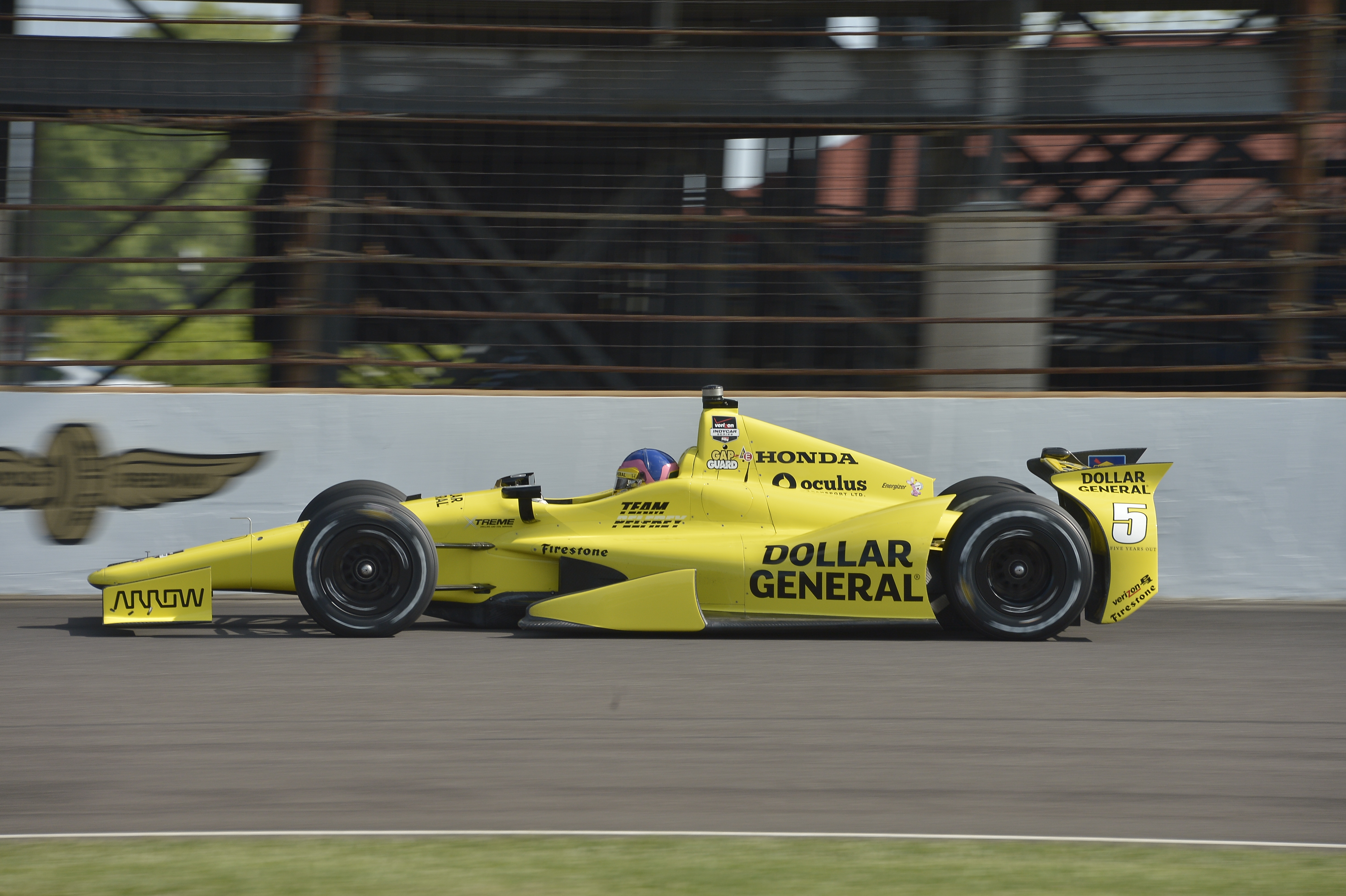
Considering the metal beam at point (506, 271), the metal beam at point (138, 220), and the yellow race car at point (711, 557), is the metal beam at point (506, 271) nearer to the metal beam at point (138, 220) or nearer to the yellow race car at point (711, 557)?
the metal beam at point (138, 220)

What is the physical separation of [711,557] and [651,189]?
18.1 feet

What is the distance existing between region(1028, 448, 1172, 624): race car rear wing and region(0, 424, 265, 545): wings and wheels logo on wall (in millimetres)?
5138

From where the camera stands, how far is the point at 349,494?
291 inches

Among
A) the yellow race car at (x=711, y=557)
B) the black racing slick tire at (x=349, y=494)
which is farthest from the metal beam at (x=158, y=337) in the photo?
the yellow race car at (x=711, y=557)

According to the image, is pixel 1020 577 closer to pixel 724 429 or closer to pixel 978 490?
pixel 978 490

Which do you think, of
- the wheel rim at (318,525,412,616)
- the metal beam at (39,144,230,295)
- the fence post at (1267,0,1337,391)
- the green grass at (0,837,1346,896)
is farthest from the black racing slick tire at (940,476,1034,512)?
the metal beam at (39,144,230,295)

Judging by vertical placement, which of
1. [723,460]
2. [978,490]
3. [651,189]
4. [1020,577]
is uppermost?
[651,189]

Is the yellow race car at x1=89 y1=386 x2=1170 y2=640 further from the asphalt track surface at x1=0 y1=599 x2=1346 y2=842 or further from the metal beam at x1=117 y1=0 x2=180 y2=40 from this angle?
the metal beam at x1=117 y1=0 x2=180 y2=40

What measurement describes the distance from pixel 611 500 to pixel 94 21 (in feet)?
17.9

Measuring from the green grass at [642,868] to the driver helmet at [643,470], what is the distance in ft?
12.7

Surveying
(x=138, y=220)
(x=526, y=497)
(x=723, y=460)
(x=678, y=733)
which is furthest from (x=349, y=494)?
(x=138, y=220)

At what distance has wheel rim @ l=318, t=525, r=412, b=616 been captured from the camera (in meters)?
6.81

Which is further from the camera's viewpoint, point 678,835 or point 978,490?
point 978,490

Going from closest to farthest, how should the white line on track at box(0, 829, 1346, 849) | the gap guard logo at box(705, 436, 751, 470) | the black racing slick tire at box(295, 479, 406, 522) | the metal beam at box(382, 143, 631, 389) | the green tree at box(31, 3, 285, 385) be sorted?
the white line on track at box(0, 829, 1346, 849), the gap guard logo at box(705, 436, 751, 470), the black racing slick tire at box(295, 479, 406, 522), the green tree at box(31, 3, 285, 385), the metal beam at box(382, 143, 631, 389)
